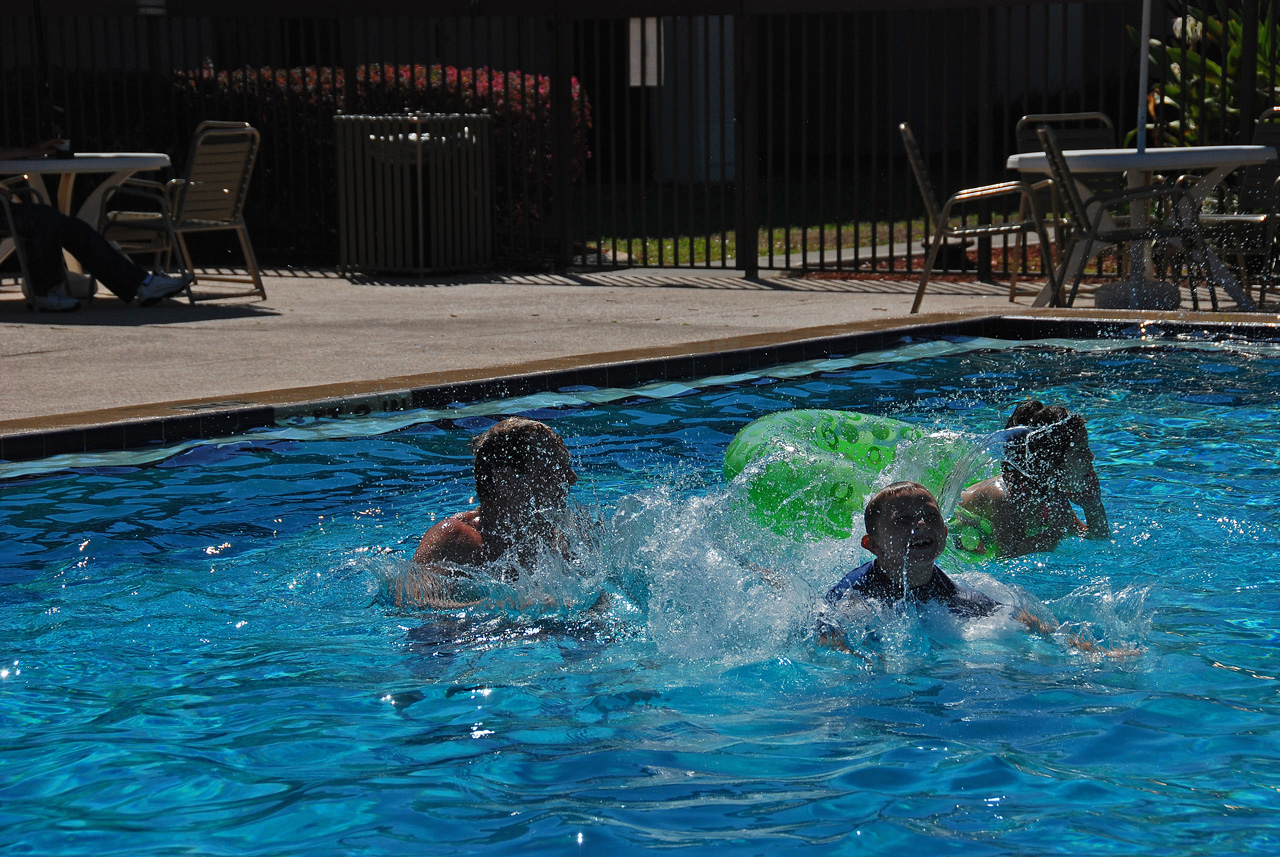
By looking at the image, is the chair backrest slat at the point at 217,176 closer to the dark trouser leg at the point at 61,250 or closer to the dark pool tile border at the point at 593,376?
the dark trouser leg at the point at 61,250

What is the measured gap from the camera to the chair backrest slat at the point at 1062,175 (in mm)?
8758

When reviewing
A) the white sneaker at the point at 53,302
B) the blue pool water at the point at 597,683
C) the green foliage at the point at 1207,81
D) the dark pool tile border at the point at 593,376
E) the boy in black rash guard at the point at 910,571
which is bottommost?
the blue pool water at the point at 597,683

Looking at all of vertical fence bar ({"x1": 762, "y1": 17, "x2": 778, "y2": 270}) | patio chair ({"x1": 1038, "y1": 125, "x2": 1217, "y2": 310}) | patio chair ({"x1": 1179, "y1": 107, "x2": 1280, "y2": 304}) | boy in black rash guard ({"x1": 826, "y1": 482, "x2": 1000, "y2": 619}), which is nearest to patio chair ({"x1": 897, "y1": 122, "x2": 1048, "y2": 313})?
patio chair ({"x1": 1038, "y1": 125, "x2": 1217, "y2": 310})

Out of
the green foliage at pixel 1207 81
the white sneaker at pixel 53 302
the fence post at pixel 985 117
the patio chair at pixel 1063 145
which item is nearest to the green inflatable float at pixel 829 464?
the patio chair at pixel 1063 145

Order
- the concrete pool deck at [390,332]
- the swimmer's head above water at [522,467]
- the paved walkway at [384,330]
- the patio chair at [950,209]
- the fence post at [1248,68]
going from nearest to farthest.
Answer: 1. the swimmer's head above water at [522,467]
2. the concrete pool deck at [390,332]
3. the paved walkway at [384,330]
4. the patio chair at [950,209]
5. the fence post at [1248,68]

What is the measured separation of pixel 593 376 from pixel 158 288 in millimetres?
4498

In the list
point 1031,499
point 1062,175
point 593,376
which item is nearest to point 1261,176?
point 1062,175

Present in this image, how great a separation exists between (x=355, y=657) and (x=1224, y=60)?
30.7 feet

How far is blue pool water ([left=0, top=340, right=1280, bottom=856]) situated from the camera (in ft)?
9.59

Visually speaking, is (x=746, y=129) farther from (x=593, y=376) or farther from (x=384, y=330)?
(x=593, y=376)

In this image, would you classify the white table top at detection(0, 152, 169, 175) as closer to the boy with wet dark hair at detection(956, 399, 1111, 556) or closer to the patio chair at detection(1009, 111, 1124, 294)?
the patio chair at detection(1009, 111, 1124, 294)

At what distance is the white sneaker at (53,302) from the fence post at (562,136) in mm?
4409

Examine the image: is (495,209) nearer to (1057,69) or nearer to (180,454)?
(180,454)

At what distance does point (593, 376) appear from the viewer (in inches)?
283
